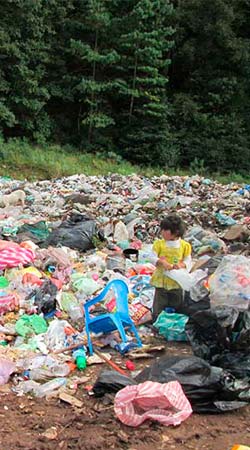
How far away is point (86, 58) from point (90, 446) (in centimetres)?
2060

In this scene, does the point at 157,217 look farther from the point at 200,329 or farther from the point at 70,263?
the point at 200,329

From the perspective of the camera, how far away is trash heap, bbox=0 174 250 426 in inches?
129

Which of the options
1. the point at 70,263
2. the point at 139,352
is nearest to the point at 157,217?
the point at 70,263

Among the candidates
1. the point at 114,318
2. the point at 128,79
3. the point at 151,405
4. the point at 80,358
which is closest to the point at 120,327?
the point at 114,318

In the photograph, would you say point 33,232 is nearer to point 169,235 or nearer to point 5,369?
point 169,235

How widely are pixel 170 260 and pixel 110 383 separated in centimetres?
129

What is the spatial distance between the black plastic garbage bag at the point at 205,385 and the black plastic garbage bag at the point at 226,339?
11 cm

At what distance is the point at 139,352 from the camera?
395cm

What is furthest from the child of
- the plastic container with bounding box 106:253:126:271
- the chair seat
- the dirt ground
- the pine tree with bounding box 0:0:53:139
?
the pine tree with bounding box 0:0:53:139

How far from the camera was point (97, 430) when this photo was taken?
2.94 m

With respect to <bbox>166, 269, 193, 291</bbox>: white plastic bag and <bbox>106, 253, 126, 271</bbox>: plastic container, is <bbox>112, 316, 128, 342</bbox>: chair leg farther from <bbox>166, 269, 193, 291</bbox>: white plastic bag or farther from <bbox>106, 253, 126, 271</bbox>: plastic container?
<bbox>106, 253, 126, 271</bbox>: plastic container

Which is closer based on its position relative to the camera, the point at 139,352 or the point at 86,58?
the point at 139,352

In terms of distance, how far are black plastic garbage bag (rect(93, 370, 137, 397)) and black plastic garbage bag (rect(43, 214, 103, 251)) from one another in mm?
3759

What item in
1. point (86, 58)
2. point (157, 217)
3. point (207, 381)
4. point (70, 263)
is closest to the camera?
point (207, 381)
